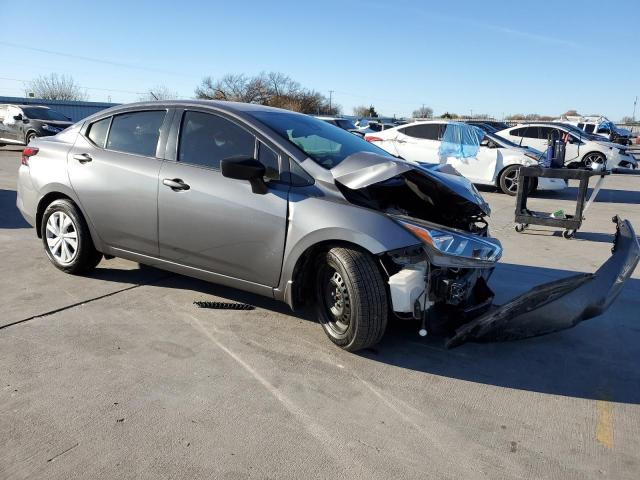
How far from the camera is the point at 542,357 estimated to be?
12.7 feet

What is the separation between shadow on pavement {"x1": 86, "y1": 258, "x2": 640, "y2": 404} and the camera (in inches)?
138

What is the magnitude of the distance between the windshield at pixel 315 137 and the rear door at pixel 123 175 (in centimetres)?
98

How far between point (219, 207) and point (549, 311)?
8.17ft

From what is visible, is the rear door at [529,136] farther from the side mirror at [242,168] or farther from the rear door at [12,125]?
the rear door at [12,125]

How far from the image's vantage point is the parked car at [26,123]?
1792 cm

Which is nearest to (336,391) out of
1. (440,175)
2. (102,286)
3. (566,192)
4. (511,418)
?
(511,418)

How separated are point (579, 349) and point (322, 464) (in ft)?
7.98

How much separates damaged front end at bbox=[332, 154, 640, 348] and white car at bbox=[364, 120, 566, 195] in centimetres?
840

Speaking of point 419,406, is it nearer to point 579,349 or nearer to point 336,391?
point 336,391

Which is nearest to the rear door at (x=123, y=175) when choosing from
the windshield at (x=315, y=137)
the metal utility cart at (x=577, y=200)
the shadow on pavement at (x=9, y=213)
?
the windshield at (x=315, y=137)

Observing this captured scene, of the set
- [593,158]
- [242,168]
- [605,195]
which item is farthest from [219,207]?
[593,158]

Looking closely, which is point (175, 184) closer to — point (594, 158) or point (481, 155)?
point (481, 155)

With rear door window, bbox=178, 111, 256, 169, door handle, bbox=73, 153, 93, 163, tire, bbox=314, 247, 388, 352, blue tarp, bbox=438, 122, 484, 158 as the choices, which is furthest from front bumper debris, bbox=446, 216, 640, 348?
blue tarp, bbox=438, 122, 484, 158

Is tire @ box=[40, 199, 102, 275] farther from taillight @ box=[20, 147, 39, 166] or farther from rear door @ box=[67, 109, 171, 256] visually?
taillight @ box=[20, 147, 39, 166]
